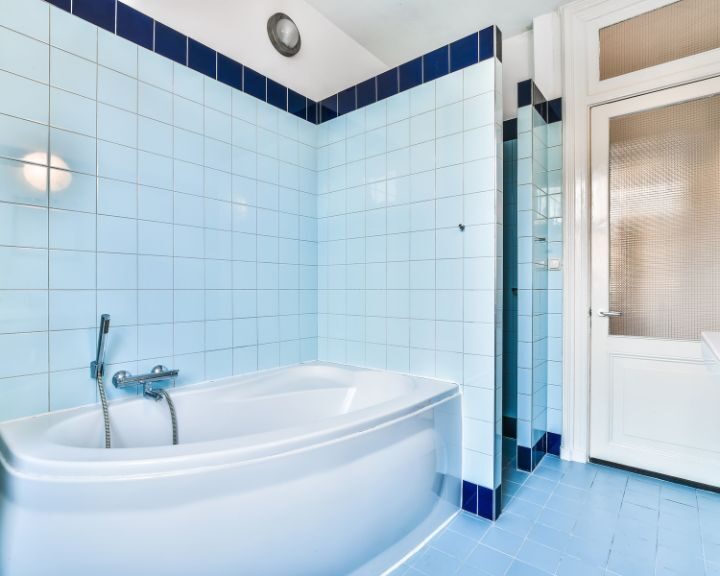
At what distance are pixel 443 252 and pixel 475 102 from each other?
707 millimetres

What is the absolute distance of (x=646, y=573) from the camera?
4.40 ft

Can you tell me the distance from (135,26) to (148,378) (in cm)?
147

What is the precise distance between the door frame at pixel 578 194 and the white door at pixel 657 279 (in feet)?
0.16

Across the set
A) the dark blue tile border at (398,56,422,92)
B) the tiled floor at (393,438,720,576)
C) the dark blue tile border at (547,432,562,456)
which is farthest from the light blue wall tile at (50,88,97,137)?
the dark blue tile border at (547,432,562,456)

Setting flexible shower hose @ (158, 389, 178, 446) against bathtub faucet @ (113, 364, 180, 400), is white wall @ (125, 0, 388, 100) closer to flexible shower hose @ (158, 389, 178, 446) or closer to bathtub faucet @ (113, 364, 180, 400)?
bathtub faucet @ (113, 364, 180, 400)

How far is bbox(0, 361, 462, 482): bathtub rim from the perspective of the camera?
0.94 m

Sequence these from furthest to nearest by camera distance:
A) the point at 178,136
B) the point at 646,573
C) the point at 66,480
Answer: the point at 178,136, the point at 646,573, the point at 66,480

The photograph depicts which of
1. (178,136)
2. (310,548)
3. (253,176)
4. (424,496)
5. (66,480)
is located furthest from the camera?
(253,176)

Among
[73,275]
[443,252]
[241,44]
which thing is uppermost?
[241,44]

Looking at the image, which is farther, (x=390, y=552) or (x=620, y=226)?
(x=620, y=226)

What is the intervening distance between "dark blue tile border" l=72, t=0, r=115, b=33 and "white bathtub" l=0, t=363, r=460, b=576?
4.90ft

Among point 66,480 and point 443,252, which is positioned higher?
point 443,252

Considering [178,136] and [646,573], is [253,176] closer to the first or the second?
[178,136]

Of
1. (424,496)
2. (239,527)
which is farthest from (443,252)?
(239,527)
